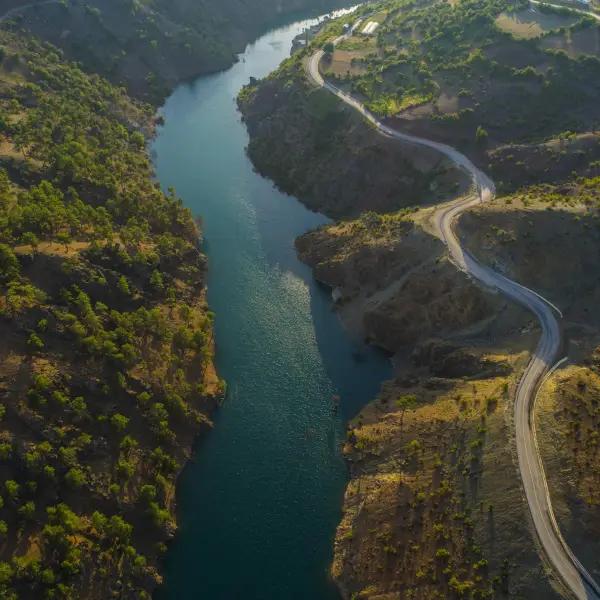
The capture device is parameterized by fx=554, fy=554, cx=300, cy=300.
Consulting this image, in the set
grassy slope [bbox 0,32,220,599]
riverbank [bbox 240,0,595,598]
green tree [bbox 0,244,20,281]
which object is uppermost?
green tree [bbox 0,244,20,281]

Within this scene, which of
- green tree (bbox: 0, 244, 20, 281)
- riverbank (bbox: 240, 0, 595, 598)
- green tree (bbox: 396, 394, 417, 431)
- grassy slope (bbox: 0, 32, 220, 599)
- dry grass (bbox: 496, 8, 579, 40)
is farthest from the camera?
dry grass (bbox: 496, 8, 579, 40)

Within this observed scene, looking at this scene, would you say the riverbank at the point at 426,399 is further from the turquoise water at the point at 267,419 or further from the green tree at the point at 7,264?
the green tree at the point at 7,264

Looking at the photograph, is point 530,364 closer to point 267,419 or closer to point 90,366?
point 267,419

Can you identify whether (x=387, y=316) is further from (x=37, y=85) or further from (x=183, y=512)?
(x=37, y=85)

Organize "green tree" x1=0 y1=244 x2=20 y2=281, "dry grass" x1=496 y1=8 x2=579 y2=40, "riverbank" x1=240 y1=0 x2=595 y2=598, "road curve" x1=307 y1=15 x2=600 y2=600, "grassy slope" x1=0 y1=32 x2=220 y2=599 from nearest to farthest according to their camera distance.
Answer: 1. "road curve" x1=307 y1=15 x2=600 y2=600
2. "riverbank" x1=240 y1=0 x2=595 y2=598
3. "grassy slope" x1=0 y1=32 x2=220 y2=599
4. "green tree" x1=0 y1=244 x2=20 y2=281
5. "dry grass" x1=496 y1=8 x2=579 y2=40

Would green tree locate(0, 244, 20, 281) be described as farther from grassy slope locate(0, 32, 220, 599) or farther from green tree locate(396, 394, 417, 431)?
green tree locate(396, 394, 417, 431)

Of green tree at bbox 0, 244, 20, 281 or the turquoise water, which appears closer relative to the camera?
the turquoise water

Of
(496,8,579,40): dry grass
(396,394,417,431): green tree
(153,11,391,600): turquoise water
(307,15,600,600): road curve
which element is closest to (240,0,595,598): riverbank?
(396,394,417,431): green tree
